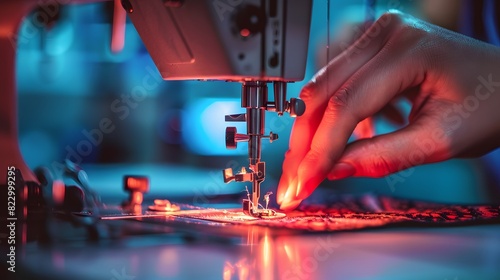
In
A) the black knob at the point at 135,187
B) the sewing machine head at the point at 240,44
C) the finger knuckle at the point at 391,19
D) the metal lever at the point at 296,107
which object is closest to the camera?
the sewing machine head at the point at 240,44

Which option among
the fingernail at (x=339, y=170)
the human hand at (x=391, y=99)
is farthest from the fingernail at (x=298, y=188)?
the fingernail at (x=339, y=170)

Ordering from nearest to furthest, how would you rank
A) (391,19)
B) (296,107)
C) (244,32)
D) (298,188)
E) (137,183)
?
(244,32) → (296,107) → (298,188) → (137,183) → (391,19)

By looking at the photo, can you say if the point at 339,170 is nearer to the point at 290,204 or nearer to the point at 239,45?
the point at 290,204

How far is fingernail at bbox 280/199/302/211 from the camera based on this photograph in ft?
7.48

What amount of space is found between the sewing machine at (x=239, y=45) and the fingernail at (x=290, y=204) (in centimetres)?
19

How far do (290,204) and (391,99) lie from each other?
1.59 feet

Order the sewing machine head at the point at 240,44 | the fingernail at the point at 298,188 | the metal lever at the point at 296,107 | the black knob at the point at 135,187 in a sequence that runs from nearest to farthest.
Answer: the sewing machine head at the point at 240,44
the metal lever at the point at 296,107
the fingernail at the point at 298,188
the black knob at the point at 135,187

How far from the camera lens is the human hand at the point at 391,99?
229 cm

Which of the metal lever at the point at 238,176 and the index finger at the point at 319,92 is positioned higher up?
the index finger at the point at 319,92

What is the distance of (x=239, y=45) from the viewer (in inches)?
73.6

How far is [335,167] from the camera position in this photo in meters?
2.33

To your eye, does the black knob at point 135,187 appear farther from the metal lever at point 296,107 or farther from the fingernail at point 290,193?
the metal lever at point 296,107

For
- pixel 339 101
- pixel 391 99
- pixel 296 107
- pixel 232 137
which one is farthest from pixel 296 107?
pixel 391 99

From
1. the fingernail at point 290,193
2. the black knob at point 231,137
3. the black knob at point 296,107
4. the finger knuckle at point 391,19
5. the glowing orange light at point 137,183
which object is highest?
the finger knuckle at point 391,19
